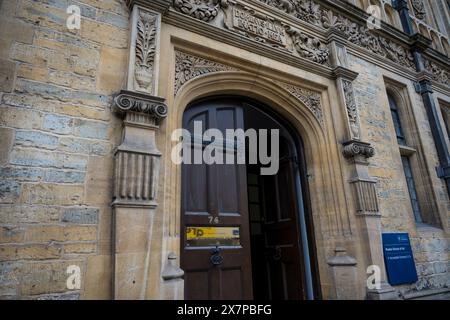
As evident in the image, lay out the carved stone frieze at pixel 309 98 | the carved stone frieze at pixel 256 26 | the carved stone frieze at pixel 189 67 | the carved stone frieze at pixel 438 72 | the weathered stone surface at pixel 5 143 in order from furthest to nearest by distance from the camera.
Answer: the carved stone frieze at pixel 438 72, the carved stone frieze at pixel 309 98, the carved stone frieze at pixel 256 26, the carved stone frieze at pixel 189 67, the weathered stone surface at pixel 5 143

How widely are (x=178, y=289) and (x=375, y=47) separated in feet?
16.1

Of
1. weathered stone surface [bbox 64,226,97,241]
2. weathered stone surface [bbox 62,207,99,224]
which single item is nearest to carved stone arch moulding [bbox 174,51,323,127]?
weathered stone surface [bbox 62,207,99,224]

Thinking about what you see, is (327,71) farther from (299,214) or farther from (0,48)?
(0,48)

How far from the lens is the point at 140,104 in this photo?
2.35 meters

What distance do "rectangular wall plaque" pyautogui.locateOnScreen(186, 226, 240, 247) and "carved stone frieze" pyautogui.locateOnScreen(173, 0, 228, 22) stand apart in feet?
7.31

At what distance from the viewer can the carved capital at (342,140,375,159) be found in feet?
11.6

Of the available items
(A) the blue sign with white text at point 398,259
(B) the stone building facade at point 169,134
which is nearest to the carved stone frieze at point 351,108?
(B) the stone building facade at point 169,134

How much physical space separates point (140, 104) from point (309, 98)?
2346 mm

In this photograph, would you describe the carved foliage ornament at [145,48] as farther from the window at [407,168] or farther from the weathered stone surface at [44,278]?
the window at [407,168]

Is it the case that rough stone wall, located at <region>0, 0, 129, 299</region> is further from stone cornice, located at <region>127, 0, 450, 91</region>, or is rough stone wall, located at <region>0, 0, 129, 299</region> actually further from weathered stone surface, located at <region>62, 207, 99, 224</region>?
stone cornice, located at <region>127, 0, 450, 91</region>

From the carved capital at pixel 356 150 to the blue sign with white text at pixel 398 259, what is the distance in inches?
40.5

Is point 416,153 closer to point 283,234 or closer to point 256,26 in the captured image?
point 283,234

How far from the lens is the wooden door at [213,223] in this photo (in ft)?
8.79

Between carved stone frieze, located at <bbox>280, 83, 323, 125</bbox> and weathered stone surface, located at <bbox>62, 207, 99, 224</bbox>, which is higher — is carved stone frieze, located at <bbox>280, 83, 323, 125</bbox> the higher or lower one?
the higher one
